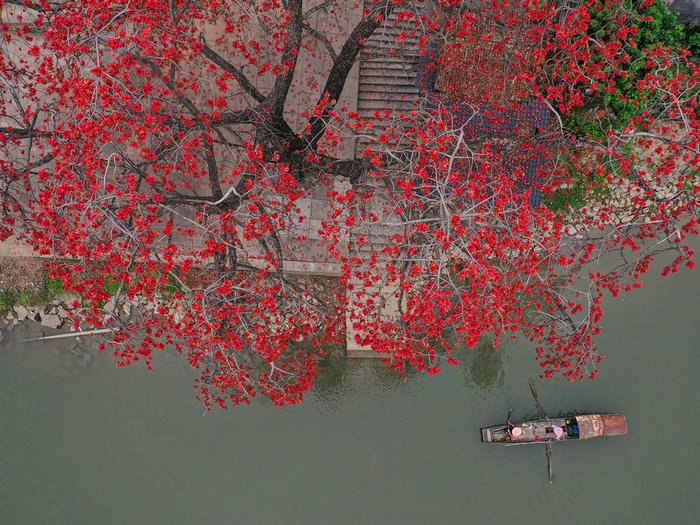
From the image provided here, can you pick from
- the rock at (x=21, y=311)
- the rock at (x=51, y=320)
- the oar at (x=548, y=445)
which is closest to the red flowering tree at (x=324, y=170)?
the oar at (x=548, y=445)

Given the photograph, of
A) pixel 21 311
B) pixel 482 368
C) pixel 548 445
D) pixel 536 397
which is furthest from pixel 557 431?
pixel 21 311

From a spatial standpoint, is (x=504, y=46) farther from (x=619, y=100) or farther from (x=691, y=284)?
(x=691, y=284)

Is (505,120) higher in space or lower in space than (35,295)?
Answer: higher

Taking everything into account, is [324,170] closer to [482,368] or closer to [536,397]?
[482,368]

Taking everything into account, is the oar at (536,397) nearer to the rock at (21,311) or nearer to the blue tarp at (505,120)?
the blue tarp at (505,120)

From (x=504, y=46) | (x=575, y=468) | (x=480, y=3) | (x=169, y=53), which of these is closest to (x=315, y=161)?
(x=169, y=53)

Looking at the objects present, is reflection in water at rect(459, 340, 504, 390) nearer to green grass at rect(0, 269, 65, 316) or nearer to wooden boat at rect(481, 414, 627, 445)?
wooden boat at rect(481, 414, 627, 445)

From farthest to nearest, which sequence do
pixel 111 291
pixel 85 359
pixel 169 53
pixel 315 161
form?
pixel 85 359 → pixel 111 291 → pixel 315 161 → pixel 169 53
